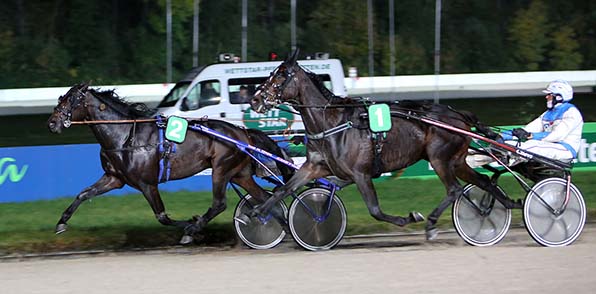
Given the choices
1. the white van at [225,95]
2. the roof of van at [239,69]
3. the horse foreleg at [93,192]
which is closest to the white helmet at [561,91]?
the horse foreleg at [93,192]

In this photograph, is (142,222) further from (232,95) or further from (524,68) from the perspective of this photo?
(524,68)

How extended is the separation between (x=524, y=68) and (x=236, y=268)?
22.0 m

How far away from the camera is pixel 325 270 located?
812 centimetres

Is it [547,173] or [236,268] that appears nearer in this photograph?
[236,268]

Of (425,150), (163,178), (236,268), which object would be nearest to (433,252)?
(425,150)

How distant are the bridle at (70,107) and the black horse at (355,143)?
1.79 metres

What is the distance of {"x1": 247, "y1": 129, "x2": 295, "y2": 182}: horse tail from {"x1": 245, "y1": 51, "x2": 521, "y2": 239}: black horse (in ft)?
2.49

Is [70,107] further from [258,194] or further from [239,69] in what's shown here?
[239,69]

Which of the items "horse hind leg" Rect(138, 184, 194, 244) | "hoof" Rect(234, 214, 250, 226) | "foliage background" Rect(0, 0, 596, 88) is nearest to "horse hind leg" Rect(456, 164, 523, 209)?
"hoof" Rect(234, 214, 250, 226)

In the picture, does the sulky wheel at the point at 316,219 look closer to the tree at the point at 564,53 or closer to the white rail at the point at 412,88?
the white rail at the point at 412,88

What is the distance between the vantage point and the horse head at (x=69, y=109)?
31.2 feet

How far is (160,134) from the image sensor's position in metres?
9.66

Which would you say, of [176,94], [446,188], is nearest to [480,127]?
[446,188]

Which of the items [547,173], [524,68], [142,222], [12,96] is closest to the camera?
[547,173]
